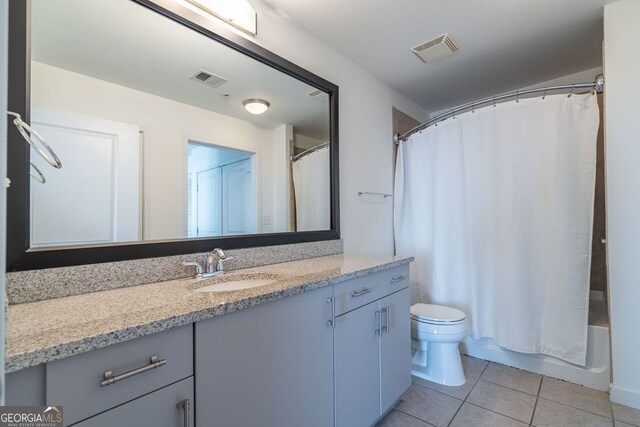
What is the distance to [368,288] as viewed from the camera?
141 cm

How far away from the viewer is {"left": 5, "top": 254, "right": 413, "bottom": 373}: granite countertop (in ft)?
1.89

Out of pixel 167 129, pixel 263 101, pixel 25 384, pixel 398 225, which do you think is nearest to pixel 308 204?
pixel 263 101

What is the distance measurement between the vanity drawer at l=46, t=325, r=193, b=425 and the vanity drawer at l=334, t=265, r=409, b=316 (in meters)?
0.65

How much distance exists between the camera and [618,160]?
1634mm

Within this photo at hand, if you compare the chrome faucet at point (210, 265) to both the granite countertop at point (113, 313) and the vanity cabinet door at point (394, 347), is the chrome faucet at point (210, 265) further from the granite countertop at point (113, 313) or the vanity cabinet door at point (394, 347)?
the vanity cabinet door at point (394, 347)

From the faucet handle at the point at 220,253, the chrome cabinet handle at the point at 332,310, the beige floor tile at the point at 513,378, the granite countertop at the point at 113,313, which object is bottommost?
the beige floor tile at the point at 513,378

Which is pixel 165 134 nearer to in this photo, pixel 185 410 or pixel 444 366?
pixel 185 410

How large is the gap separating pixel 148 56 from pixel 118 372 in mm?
1201

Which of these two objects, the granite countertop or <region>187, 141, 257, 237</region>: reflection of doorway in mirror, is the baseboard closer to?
the granite countertop

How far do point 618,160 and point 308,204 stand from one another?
71.5 inches

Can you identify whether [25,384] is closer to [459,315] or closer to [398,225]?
[459,315]

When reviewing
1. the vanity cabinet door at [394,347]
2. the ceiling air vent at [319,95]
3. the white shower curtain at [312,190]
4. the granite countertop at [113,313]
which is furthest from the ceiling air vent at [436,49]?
the granite countertop at [113,313]

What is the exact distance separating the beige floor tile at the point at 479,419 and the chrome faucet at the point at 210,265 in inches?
57.3

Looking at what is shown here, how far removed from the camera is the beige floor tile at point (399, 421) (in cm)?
152
